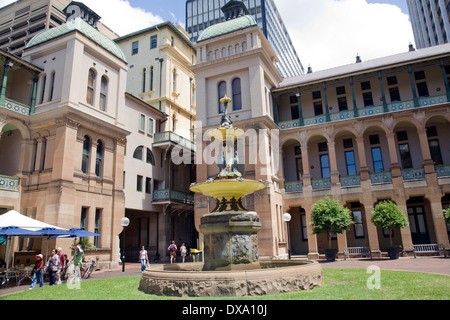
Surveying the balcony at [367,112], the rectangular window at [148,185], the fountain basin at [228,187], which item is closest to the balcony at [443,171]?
the balcony at [367,112]

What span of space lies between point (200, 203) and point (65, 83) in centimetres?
1436

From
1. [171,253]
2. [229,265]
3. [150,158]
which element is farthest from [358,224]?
[229,265]

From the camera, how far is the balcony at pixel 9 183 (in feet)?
72.8

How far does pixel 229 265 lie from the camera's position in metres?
10.9

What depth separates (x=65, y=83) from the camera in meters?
24.1

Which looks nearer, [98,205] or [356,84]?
[98,205]

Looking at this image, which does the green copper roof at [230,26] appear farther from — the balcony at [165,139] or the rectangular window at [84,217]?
the rectangular window at [84,217]

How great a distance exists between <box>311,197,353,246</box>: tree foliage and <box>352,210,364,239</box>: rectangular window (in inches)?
237

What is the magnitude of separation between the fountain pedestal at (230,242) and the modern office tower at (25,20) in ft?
214

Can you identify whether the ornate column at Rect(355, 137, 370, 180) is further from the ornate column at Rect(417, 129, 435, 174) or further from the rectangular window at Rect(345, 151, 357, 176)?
the ornate column at Rect(417, 129, 435, 174)

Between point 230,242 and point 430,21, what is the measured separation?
234 ft

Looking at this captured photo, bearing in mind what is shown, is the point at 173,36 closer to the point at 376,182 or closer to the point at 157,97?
the point at 157,97

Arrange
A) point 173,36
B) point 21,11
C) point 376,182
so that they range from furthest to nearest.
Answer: point 21,11, point 173,36, point 376,182

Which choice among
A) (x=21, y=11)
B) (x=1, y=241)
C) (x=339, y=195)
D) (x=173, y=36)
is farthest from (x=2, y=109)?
(x=21, y=11)
